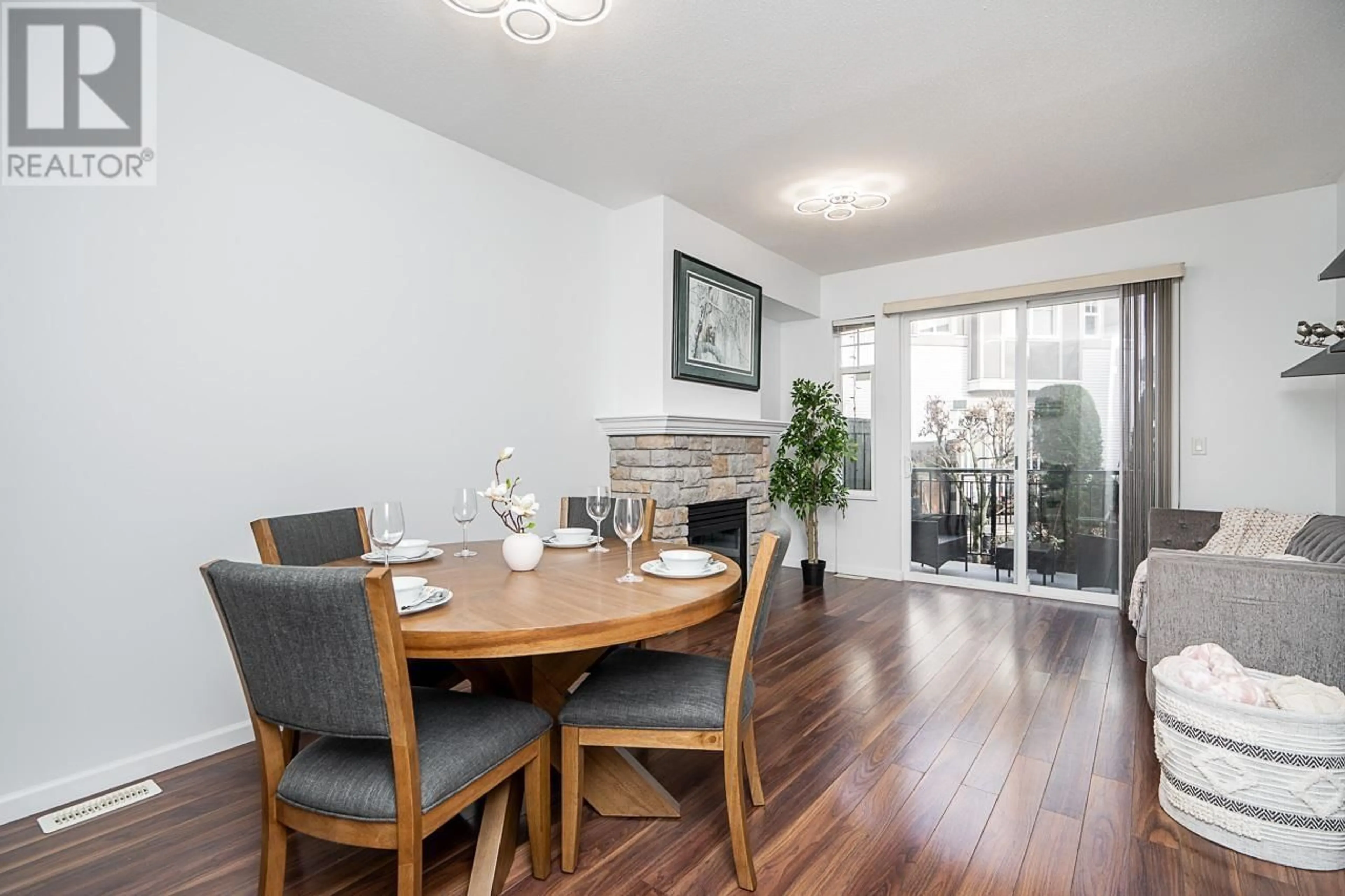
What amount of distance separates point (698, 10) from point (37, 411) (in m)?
2.50

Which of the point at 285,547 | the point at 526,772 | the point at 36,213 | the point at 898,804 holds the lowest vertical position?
the point at 898,804

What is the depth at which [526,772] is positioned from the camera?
152 centimetres

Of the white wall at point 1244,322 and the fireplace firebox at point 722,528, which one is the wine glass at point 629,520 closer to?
the fireplace firebox at point 722,528

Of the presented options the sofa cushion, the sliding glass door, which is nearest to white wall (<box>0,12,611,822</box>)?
the sliding glass door

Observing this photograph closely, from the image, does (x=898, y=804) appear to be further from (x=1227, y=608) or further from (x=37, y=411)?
(x=37, y=411)

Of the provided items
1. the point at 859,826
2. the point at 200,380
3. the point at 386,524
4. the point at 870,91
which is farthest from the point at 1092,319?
the point at 200,380

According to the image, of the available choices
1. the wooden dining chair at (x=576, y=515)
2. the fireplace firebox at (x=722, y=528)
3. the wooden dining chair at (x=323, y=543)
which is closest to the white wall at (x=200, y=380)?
the wooden dining chair at (x=323, y=543)

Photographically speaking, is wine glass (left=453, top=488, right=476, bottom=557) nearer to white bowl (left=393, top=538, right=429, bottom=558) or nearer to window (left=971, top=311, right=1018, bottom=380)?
white bowl (left=393, top=538, right=429, bottom=558)

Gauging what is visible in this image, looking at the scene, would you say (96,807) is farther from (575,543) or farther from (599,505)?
(599,505)

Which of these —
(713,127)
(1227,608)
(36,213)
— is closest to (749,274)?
(713,127)

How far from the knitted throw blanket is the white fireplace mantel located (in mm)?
2397

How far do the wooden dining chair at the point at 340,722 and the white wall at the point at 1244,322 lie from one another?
15.0 feet

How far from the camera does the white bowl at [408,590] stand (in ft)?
4.59

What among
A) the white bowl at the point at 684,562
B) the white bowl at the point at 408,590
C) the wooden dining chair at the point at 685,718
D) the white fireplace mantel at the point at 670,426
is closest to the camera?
the white bowl at the point at 408,590
